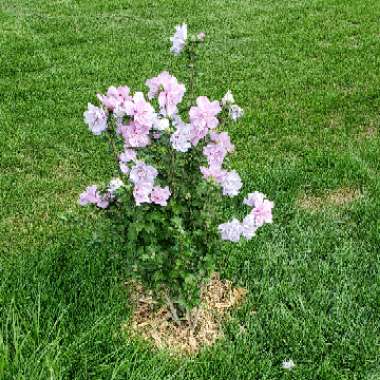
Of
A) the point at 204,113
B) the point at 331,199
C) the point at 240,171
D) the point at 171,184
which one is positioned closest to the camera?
the point at 204,113

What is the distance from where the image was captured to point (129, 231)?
9.82 feet

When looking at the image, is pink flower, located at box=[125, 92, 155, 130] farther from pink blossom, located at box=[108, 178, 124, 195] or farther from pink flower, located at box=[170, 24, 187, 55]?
pink flower, located at box=[170, 24, 187, 55]

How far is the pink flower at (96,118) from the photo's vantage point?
280 cm

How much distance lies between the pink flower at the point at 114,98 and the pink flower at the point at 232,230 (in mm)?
748

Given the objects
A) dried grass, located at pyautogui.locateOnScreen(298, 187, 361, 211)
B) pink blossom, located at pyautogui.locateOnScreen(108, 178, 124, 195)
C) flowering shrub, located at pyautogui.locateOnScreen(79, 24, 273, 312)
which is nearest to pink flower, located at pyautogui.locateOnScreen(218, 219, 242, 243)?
flowering shrub, located at pyautogui.locateOnScreen(79, 24, 273, 312)

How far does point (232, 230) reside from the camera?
3.00 meters

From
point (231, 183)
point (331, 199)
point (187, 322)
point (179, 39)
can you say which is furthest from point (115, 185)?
point (331, 199)

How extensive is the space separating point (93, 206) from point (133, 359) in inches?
31.2

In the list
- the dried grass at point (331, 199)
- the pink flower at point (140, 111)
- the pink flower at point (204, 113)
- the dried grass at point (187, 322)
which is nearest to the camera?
the pink flower at point (140, 111)

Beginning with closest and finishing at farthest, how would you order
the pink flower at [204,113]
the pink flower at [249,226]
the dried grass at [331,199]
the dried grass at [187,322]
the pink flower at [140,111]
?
the pink flower at [140,111] < the pink flower at [204,113] < the pink flower at [249,226] < the dried grass at [187,322] < the dried grass at [331,199]

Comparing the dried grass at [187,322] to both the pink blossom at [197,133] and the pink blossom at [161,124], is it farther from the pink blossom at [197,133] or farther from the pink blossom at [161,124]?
the pink blossom at [161,124]

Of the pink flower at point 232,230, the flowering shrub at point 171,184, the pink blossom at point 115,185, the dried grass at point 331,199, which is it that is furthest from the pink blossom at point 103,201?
the dried grass at point 331,199

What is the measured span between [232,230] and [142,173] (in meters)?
0.52

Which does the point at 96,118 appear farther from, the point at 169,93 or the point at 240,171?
the point at 240,171
